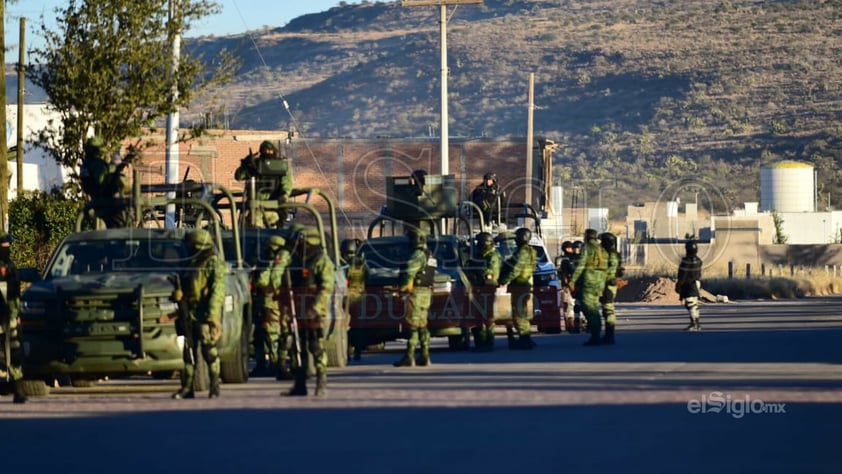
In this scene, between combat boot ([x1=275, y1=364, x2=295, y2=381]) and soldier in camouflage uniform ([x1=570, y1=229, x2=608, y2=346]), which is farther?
soldier in camouflage uniform ([x1=570, y1=229, x2=608, y2=346])

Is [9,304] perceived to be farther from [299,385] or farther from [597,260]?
[597,260]

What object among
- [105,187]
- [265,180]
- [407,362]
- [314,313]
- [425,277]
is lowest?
[407,362]

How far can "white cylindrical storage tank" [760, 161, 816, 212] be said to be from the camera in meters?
114

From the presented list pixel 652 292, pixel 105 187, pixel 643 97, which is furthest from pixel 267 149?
pixel 643 97

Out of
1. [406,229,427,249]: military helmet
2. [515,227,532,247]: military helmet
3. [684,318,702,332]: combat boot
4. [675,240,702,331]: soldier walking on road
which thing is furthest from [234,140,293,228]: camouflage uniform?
[675,240,702,331]: soldier walking on road

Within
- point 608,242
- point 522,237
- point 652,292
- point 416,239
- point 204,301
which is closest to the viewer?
point 204,301

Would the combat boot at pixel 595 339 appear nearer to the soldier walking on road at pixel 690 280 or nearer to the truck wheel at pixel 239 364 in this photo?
the soldier walking on road at pixel 690 280

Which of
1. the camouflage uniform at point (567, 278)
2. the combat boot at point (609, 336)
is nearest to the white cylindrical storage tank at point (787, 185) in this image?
the camouflage uniform at point (567, 278)

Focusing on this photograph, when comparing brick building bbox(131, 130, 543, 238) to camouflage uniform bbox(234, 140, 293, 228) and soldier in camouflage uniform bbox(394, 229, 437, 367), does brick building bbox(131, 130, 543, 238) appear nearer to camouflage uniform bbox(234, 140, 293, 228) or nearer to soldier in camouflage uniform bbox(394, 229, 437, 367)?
camouflage uniform bbox(234, 140, 293, 228)

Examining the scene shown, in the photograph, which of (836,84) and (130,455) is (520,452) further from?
(836,84)

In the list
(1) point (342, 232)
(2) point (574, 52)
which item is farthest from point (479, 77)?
(1) point (342, 232)

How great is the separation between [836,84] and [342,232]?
3279 inches

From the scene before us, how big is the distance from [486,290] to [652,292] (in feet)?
103

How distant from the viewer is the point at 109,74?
27.2 m
